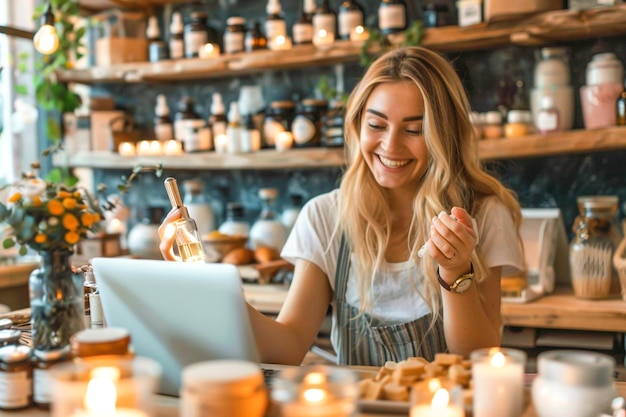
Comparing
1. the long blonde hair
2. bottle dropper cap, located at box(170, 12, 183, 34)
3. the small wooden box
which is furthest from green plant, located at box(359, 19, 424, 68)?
the small wooden box

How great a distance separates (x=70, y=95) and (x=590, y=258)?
2.25 metres

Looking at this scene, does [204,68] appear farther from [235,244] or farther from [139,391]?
[139,391]

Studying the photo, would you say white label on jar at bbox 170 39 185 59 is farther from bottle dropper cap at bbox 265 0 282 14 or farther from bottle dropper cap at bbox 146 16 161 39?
bottle dropper cap at bbox 265 0 282 14

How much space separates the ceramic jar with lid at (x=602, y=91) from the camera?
91.7 inches

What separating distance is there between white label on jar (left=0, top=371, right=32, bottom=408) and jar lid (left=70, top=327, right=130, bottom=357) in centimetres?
12

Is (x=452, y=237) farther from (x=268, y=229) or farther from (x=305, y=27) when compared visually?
(x=305, y=27)

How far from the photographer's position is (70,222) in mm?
1166

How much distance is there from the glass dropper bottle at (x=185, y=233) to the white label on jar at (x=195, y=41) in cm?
179

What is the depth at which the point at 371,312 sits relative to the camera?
5.71 ft

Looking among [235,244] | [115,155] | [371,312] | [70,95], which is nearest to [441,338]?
[371,312]

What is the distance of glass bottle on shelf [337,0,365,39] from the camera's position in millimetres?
2768

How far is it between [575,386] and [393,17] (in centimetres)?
196

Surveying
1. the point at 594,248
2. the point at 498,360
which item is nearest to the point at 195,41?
the point at 594,248

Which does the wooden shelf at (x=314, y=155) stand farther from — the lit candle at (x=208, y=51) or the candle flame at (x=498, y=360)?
the candle flame at (x=498, y=360)
